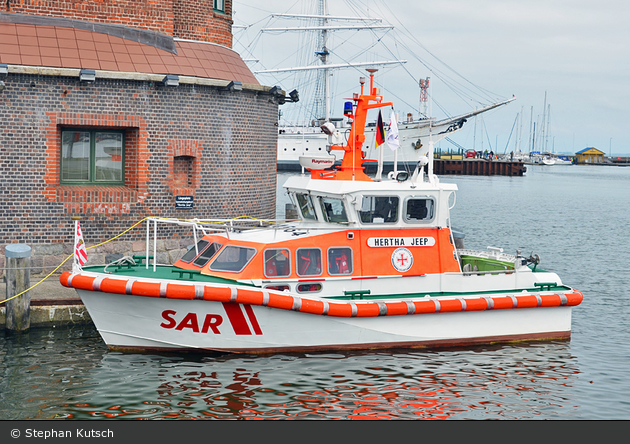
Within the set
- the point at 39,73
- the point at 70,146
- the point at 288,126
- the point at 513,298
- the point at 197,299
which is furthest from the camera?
the point at 288,126

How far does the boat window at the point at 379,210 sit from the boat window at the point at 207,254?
2.57 meters

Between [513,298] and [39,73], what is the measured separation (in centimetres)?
1008

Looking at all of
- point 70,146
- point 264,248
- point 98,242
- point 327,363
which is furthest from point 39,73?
point 327,363

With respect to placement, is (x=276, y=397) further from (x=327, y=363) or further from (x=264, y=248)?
(x=264, y=248)

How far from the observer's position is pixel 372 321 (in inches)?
480

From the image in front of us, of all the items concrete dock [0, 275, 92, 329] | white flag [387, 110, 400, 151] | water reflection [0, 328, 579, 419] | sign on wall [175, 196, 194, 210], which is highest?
white flag [387, 110, 400, 151]

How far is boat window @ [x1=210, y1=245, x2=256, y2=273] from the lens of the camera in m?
12.0

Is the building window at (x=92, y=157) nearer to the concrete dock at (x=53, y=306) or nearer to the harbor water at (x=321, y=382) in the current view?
the concrete dock at (x=53, y=306)

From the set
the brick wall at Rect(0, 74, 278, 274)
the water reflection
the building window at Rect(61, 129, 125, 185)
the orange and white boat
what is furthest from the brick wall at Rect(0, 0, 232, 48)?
the water reflection

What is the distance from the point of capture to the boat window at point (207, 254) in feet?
40.5

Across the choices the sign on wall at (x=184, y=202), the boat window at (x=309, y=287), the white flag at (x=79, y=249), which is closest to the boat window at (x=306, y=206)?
the boat window at (x=309, y=287)

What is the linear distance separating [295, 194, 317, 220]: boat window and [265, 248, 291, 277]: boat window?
141cm

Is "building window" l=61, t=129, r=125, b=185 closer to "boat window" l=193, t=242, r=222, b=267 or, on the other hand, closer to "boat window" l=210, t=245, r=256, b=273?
"boat window" l=193, t=242, r=222, b=267

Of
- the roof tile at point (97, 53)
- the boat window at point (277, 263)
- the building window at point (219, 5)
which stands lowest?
the boat window at point (277, 263)
